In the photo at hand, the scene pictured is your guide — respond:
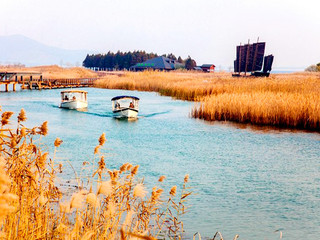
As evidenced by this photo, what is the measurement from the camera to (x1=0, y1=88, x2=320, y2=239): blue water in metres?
8.67

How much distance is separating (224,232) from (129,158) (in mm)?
7371

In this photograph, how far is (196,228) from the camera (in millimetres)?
8102

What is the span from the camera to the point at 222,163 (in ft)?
46.7

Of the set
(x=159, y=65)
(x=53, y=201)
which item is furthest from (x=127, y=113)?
(x=159, y=65)

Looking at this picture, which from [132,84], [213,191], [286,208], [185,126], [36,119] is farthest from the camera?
[132,84]

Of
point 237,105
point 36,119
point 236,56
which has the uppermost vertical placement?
point 236,56

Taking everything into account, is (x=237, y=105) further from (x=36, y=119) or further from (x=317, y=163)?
(x=36, y=119)

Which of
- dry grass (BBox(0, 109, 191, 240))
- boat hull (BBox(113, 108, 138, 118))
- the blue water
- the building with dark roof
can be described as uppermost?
the building with dark roof

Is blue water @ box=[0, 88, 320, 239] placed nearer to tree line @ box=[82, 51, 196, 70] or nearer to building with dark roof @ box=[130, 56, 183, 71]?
building with dark roof @ box=[130, 56, 183, 71]

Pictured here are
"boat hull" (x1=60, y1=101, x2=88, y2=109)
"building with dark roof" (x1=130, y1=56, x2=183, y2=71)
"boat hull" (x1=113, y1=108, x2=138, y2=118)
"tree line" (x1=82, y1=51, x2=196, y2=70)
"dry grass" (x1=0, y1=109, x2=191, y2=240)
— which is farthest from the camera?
"tree line" (x1=82, y1=51, x2=196, y2=70)

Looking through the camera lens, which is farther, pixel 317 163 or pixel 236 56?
pixel 236 56

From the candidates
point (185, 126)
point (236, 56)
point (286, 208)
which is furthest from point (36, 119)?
point (236, 56)

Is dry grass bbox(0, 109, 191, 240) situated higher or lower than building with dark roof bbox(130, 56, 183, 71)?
lower

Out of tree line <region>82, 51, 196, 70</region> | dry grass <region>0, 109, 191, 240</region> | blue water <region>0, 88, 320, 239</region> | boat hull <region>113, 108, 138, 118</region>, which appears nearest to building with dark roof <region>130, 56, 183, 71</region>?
tree line <region>82, 51, 196, 70</region>
